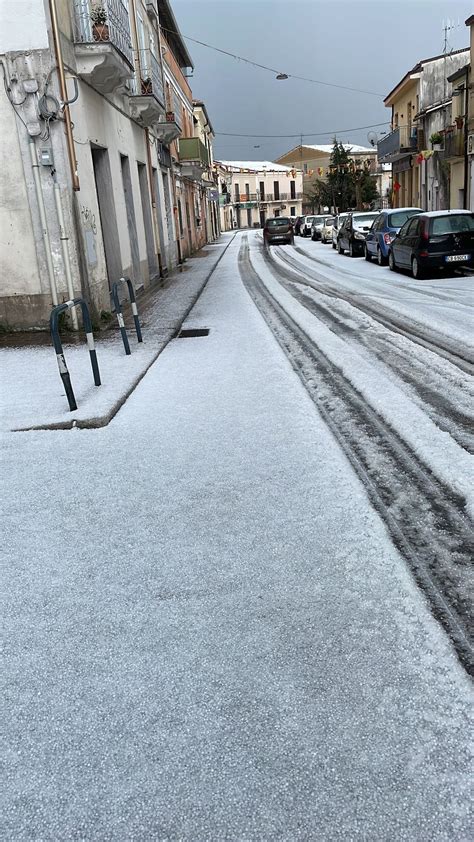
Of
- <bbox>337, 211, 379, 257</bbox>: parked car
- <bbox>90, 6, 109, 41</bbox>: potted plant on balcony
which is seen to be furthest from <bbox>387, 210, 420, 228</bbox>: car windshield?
<bbox>90, 6, 109, 41</bbox>: potted plant on balcony

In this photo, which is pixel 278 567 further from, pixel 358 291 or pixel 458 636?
pixel 358 291

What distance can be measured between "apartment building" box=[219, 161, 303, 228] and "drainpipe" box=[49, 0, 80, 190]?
98.1 meters

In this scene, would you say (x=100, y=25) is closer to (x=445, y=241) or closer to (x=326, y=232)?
(x=445, y=241)

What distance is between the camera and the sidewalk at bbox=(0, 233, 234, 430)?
6.19 m

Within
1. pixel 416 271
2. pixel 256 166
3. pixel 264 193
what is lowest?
pixel 416 271

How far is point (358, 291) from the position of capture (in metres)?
14.0

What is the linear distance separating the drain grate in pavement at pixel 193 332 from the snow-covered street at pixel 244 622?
414 centimetres

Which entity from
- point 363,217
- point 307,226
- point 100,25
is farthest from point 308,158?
point 100,25

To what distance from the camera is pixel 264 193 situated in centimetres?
10581

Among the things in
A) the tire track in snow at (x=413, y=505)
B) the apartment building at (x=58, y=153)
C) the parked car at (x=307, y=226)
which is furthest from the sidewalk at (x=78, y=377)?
the parked car at (x=307, y=226)

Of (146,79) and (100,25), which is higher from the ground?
(146,79)

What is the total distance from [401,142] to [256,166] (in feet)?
258

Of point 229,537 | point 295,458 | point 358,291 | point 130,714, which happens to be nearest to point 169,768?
point 130,714

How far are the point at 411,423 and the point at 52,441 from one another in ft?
9.09
